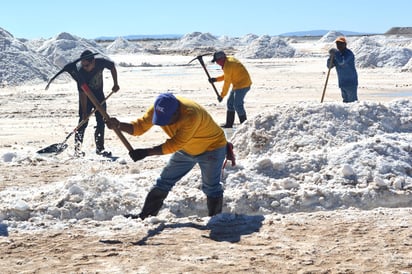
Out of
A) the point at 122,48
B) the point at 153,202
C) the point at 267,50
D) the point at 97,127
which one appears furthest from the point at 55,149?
the point at 122,48

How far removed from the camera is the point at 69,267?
4.19 m

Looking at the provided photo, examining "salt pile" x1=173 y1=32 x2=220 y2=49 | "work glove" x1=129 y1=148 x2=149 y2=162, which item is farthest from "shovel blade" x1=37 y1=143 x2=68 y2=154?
"salt pile" x1=173 y1=32 x2=220 y2=49

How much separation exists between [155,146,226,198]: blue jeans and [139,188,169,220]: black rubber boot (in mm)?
52

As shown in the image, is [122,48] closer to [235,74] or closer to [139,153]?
[235,74]

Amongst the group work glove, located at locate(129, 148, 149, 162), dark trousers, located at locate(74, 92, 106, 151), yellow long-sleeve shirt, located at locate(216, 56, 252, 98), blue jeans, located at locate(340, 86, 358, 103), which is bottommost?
dark trousers, located at locate(74, 92, 106, 151)

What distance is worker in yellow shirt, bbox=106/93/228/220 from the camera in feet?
15.0

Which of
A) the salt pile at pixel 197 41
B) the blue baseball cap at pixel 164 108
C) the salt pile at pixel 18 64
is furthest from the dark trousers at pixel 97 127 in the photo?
the salt pile at pixel 197 41

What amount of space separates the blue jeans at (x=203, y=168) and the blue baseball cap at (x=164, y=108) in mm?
522

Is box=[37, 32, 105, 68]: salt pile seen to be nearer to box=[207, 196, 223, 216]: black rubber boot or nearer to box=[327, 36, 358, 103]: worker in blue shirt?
box=[327, 36, 358, 103]: worker in blue shirt

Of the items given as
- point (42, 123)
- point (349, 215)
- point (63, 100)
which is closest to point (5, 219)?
point (349, 215)

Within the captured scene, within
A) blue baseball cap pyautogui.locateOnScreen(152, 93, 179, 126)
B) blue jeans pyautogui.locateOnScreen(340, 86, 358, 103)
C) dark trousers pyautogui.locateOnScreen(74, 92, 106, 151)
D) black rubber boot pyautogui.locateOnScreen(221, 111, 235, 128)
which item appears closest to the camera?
blue baseball cap pyautogui.locateOnScreen(152, 93, 179, 126)

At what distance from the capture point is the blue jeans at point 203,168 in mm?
4945

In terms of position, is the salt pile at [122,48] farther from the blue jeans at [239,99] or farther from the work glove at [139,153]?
the work glove at [139,153]

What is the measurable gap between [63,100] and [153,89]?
3548mm
